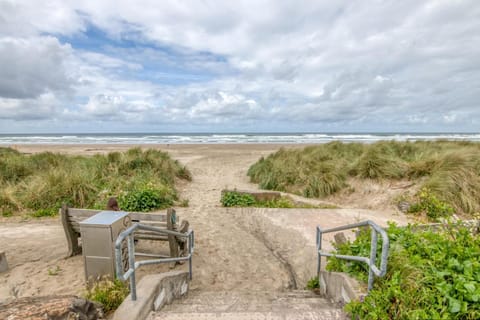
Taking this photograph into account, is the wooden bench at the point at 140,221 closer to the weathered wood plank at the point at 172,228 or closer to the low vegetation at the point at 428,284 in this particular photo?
the weathered wood plank at the point at 172,228

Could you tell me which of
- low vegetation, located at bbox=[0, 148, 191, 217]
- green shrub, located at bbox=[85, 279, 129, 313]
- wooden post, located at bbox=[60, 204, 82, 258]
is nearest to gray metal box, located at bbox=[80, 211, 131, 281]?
green shrub, located at bbox=[85, 279, 129, 313]

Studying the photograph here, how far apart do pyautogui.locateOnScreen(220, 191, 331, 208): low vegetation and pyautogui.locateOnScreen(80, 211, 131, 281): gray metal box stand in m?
4.99

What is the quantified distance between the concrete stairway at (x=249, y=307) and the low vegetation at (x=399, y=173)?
5951mm

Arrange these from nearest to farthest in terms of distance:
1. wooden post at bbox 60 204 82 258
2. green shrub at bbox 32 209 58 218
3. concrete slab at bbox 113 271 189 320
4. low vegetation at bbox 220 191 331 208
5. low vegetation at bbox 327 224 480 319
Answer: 1. low vegetation at bbox 327 224 480 319
2. concrete slab at bbox 113 271 189 320
3. wooden post at bbox 60 204 82 258
4. green shrub at bbox 32 209 58 218
5. low vegetation at bbox 220 191 331 208

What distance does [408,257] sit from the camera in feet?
7.85

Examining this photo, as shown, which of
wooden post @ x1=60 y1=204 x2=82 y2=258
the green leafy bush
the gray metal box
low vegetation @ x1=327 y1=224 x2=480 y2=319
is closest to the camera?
low vegetation @ x1=327 y1=224 x2=480 y2=319

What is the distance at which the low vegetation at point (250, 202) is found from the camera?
8.20 metres

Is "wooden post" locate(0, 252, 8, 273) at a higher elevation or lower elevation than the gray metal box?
lower

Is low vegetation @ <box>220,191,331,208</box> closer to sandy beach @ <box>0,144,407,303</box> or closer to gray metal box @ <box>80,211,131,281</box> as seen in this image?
sandy beach @ <box>0,144,407,303</box>

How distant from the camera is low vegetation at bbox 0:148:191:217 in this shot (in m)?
7.47

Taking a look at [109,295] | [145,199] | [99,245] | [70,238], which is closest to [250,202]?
[145,199]

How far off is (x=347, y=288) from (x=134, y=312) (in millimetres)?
2143

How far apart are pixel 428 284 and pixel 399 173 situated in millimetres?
7948

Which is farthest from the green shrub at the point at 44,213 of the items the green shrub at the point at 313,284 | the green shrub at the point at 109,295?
the green shrub at the point at 313,284
